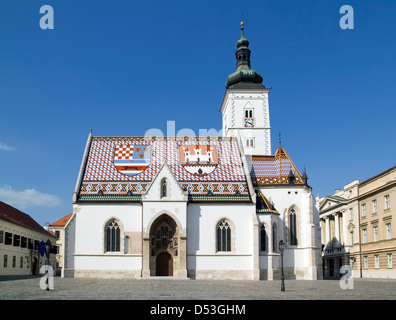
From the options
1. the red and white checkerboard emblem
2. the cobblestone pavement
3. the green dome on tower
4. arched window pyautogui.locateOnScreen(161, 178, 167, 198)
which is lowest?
the cobblestone pavement

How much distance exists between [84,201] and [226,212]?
529 inches

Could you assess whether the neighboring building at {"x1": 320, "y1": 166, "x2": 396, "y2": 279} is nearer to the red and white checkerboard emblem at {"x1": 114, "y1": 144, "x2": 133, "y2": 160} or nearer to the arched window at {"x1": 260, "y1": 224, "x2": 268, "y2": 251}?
the arched window at {"x1": 260, "y1": 224, "x2": 268, "y2": 251}

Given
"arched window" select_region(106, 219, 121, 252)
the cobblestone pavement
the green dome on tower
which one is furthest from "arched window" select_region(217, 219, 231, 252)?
the green dome on tower

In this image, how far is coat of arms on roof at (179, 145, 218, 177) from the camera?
47.8 metres

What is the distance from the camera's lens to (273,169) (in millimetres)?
49906

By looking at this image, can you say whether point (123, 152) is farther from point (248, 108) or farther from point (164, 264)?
point (248, 108)

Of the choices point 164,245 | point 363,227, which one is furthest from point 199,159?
point 363,227

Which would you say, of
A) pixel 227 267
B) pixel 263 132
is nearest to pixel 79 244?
pixel 227 267

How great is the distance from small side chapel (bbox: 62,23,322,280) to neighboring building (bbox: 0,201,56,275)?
11.3 meters

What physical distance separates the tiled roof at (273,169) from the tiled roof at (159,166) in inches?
83.4

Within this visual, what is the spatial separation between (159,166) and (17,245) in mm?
20815

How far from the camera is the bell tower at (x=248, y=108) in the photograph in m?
64.9

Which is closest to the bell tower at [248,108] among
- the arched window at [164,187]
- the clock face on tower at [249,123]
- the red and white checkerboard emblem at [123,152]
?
the clock face on tower at [249,123]

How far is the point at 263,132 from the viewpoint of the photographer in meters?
65.3
